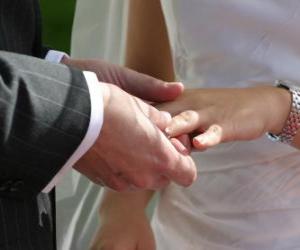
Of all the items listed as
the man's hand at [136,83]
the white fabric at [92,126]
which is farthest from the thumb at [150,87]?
the white fabric at [92,126]

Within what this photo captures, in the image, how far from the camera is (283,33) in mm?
913

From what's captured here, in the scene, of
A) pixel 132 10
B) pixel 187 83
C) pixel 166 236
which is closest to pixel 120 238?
pixel 166 236

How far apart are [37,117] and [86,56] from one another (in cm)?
90

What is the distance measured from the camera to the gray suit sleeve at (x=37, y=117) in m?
0.63

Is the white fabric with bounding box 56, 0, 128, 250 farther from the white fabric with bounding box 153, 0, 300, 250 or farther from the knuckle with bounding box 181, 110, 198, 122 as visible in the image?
the knuckle with bounding box 181, 110, 198, 122

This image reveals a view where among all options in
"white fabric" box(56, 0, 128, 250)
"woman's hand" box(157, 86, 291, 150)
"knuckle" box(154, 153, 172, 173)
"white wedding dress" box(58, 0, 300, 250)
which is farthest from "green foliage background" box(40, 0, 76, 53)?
"knuckle" box(154, 153, 172, 173)

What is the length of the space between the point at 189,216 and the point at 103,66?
297mm

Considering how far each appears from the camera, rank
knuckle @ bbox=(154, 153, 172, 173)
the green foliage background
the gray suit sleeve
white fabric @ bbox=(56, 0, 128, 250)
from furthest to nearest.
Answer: the green foliage background < white fabric @ bbox=(56, 0, 128, 250) < knuckle @ bbox=(154, 153, 172, 173) < the gray suit sleeve

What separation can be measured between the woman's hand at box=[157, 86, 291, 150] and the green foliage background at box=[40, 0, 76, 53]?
756mm

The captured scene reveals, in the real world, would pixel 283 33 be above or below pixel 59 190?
above

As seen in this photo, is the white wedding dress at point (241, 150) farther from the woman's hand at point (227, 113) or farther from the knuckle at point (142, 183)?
the knuckle at point (142, 183)

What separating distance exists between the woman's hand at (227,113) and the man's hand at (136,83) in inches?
0.6

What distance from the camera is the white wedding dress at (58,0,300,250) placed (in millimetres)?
927

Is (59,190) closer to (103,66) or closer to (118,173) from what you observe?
(103,66)
